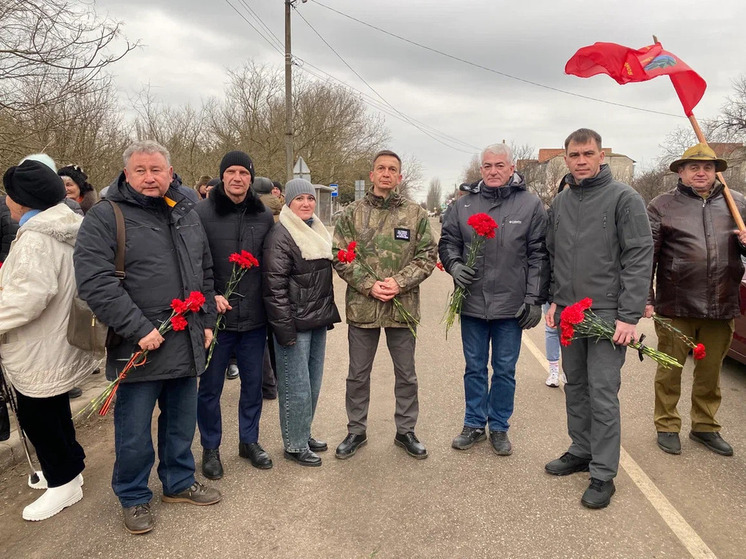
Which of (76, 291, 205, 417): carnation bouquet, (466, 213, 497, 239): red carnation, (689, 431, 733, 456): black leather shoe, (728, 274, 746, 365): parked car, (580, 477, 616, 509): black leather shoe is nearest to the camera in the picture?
(76, 291, 205, 417): carnation bouquet

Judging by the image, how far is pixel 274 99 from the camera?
86.7 feet

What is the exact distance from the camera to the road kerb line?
106 inches

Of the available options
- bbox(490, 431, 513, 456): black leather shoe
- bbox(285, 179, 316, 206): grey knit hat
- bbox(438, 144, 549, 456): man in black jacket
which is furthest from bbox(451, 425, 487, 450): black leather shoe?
bbox(285, 179, 316, 206): grey knit hat

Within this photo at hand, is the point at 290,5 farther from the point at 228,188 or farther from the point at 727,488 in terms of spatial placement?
the point at 727,488

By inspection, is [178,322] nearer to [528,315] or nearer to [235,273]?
[235,273]

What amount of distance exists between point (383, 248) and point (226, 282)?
1194 millimetres

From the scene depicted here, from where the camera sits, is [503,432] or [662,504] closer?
[662,504]

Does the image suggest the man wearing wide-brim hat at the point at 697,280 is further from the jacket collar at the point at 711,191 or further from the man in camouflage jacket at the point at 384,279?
the man in camouflage jacket at the point at 384,279

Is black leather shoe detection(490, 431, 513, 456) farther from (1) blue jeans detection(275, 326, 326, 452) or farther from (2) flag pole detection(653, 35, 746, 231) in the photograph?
(2) flag pole detection(653, 35, 746, 231)

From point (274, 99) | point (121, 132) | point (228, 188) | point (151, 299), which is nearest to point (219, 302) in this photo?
point (151, 299)

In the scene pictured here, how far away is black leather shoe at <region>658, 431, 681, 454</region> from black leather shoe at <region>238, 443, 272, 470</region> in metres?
3.08

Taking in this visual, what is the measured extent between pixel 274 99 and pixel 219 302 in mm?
25453

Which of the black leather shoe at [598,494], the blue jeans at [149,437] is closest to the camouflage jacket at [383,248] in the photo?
the blue jeans at [149,437]

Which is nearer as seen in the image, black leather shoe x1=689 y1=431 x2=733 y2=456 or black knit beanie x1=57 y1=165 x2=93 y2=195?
black leather shoe x1=689 y1=431 x2=733 y2=456
